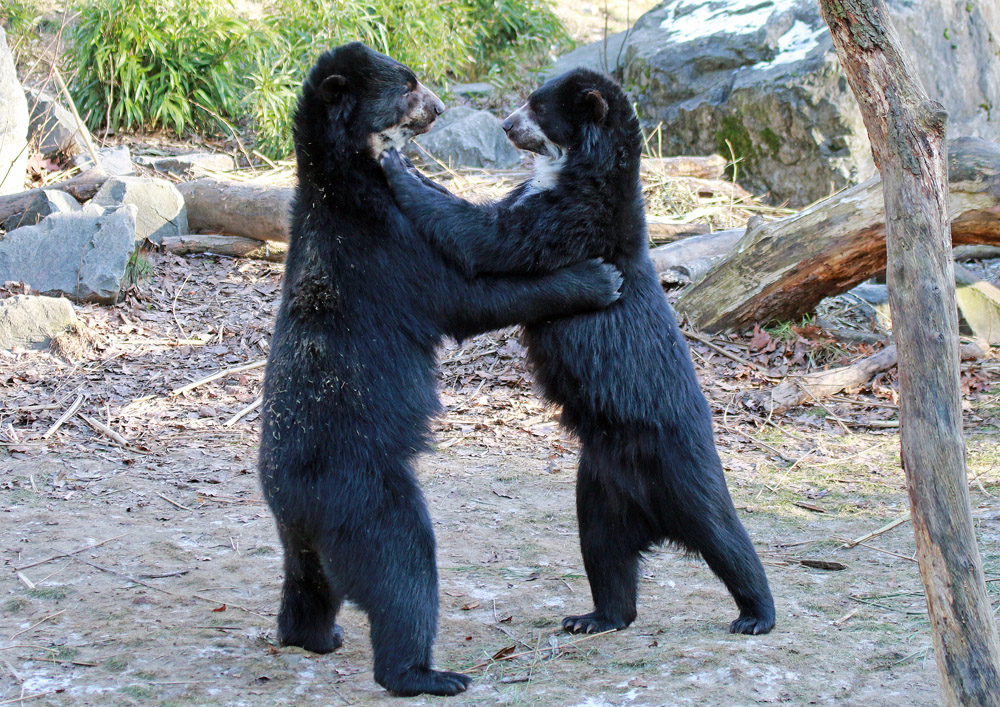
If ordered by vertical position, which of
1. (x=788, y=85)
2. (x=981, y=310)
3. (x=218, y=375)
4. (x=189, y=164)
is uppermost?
(x=788, y=85)

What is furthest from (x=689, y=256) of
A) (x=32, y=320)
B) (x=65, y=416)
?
(x=32, y=320)

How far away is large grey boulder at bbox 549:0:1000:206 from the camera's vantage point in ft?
33.4

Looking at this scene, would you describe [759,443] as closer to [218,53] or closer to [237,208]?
[237,208]

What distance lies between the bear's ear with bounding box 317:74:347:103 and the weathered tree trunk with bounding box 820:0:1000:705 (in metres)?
1.78

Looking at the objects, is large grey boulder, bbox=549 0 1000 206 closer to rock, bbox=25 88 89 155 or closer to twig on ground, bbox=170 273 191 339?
twig on ground, bbox=170 273 191 339

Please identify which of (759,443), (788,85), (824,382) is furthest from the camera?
(788,85)

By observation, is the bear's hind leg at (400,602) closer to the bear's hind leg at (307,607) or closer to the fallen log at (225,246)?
the bear's hind leg at (307,607)

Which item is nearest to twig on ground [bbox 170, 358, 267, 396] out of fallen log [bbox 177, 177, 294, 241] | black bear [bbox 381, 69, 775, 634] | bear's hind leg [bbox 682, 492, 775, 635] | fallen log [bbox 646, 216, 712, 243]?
fallen log [bbox 177, 177, 294, 241]

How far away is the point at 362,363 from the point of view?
3258 mm

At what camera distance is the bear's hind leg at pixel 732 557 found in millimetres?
3484

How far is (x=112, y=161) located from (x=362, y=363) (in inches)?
311

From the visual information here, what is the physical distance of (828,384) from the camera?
22.5 feet

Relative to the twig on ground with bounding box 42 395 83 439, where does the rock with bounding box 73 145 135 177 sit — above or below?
above

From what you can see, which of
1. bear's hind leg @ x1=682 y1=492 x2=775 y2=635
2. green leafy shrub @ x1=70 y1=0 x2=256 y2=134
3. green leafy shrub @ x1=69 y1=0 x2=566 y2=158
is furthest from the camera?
green leafy shrub @ x1=70 y1=0 x2=256 y2=134
